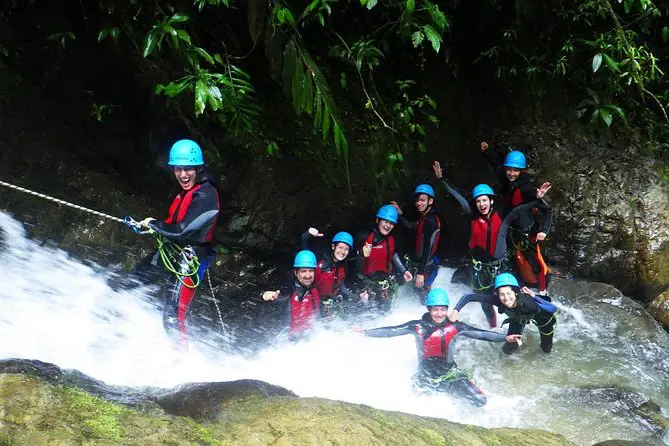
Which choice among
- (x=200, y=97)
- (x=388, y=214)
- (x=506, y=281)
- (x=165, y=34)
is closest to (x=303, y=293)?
(x=388, y=214)

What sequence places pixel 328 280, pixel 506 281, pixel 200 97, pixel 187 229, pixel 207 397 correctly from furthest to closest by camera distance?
1. pixel 328 280
2. pixel 506 281
3. pixel 187 229
4. pixel 200 97
5. pixel 207 397

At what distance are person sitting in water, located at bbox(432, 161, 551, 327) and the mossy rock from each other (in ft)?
11.3

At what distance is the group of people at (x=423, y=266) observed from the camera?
4.92m

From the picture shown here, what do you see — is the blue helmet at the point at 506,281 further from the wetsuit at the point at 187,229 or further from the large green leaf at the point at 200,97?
the large green leaf at the point at 200,97

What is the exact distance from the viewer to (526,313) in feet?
18.4

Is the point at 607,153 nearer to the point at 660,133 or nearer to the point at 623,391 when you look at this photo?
the point at 660,133

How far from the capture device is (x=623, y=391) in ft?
17.3

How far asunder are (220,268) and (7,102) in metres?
3.31

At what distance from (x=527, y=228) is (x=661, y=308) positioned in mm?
2316

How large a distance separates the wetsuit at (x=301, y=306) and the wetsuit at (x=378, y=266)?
3.42 feet

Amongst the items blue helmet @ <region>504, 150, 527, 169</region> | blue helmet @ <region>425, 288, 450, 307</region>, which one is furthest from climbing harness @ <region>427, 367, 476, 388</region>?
blue helmet @ <region>504, 150, 527, 169</region>

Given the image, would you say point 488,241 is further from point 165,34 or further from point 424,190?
point 165,34

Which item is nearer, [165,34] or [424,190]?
[165,34]

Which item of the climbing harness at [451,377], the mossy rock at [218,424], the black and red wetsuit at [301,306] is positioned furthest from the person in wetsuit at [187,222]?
the climbing harness at [451,377]
